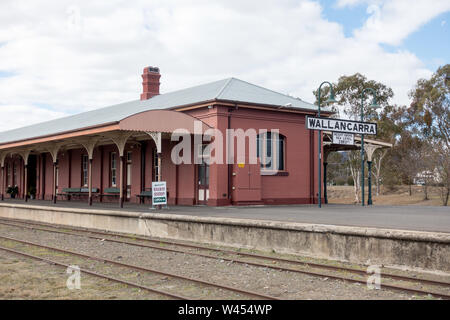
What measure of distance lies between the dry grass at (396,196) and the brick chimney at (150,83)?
17896mm

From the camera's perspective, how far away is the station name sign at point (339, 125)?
1803 centimetres

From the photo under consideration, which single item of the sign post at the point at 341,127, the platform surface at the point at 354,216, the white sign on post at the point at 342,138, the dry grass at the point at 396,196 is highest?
the sign post at the point at 341,127

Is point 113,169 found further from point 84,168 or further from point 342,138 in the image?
point 342,138

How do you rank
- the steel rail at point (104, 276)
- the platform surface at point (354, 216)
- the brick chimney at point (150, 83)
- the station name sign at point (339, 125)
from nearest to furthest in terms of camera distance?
the steel rail at point (104, 276)
the platform surface at point (354, 216)
the station name sign at point (339, 125)
the brick chimney at point (150, 83)

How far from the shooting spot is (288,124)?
70.0 feet

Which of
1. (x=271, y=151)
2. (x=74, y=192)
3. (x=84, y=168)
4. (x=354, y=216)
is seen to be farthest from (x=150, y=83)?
(x=354, y=216)

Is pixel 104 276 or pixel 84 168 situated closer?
pixel 104 276

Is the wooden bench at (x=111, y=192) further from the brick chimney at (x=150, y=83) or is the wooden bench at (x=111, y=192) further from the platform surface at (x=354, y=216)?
the platform surface at (x=354, y=216)

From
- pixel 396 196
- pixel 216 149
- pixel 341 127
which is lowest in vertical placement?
pixel 396 196

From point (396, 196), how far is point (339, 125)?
28.1 m

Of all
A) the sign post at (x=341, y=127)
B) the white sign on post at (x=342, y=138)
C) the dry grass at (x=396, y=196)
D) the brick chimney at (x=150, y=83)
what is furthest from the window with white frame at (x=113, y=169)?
the dry grass at (x=396, y=196)

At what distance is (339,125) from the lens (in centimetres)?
1897

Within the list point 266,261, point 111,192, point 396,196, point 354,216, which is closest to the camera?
point 266,261

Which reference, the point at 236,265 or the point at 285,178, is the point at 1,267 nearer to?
the point at 236,265
